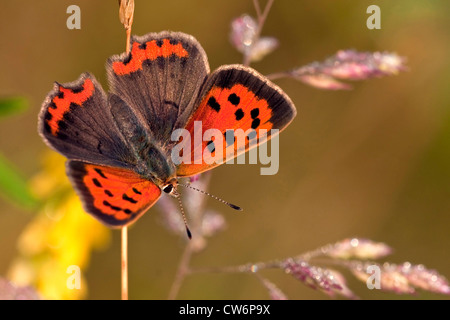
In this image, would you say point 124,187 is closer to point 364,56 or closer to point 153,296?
point 364,56

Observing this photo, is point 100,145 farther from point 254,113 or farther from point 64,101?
point 254,113

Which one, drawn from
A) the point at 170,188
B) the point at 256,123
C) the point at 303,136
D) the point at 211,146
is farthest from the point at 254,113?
the point at 303,136

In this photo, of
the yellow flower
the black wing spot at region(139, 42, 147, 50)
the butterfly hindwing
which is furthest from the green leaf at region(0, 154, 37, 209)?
the black wing spot at region(139, 42, 147, 50)

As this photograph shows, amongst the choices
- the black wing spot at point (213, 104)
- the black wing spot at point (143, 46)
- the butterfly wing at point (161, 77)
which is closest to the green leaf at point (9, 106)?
the butterfly wing at point (161, 77)

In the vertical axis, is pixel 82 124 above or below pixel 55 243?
above

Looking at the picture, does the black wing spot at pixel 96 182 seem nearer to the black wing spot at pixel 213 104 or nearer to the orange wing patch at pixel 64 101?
the orange wing patch at pixel 64 101

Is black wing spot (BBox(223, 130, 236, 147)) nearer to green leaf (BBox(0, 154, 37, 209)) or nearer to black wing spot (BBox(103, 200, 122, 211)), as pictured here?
black wing spot (BBox(103, 200, 122, 211))

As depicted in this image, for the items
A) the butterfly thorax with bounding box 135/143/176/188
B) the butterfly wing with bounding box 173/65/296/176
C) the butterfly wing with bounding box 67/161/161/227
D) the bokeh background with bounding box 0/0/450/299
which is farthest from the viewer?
the bokeh background with bounding box 0/0/450/299
